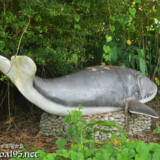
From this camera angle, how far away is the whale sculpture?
3199 millimetres

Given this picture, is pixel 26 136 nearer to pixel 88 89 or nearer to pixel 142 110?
pixel 88 89

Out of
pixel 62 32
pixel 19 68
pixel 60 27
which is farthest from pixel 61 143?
pixel 60 27

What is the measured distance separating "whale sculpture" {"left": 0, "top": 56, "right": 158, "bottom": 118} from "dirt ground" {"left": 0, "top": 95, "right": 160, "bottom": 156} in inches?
16.7

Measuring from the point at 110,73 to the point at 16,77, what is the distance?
1373 mm

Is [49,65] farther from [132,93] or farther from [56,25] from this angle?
[132,93]

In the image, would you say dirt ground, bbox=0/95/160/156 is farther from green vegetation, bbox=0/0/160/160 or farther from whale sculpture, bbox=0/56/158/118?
whale sculpture, bbox=0/56/158/118

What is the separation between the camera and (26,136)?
3779 mm

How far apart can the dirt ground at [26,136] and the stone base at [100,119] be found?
0.09 m

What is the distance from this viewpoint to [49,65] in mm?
4254

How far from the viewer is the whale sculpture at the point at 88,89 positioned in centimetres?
320

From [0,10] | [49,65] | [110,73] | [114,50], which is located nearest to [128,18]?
[114,50]

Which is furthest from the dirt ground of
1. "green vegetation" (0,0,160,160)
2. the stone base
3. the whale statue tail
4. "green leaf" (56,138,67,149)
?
"green leaf" (56,138,67,149)

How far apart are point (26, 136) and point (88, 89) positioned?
1.07 metres

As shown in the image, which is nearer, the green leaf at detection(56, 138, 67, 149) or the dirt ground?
the green leaf at detection(56, 138, 67, 149)
